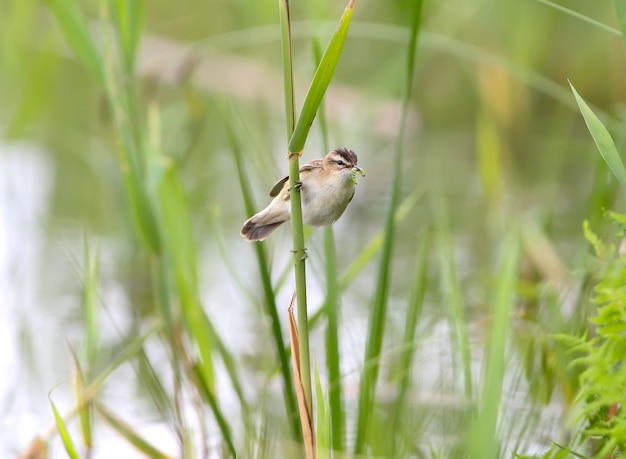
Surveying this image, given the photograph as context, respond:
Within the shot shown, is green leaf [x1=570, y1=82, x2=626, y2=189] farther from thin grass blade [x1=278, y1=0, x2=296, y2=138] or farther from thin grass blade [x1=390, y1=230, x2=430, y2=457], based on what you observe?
thin grass blade [x1=390, y1=230, x2=430, y2=457]

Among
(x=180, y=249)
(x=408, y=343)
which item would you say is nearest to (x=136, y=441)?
(x=180, y=249)

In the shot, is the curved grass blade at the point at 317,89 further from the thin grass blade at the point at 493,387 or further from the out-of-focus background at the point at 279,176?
the out-of-focus background at the point at 279,176

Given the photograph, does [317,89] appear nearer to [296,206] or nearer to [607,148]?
[296,206]

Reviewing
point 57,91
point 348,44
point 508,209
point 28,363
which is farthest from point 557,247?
point 57,91

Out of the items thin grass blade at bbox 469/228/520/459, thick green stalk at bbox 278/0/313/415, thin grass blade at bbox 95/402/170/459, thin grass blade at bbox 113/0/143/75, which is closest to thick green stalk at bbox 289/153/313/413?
thick green stalk at bbox 278/0/313/415

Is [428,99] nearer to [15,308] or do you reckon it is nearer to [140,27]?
[15,308]

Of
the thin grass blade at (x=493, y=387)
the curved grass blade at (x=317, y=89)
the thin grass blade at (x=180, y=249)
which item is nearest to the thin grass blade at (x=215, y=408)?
the thin grass blade at (x=180, y=249)
